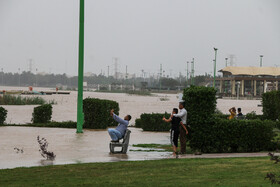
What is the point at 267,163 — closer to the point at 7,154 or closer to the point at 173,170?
the point at 173,170

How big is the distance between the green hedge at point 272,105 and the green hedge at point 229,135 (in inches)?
618

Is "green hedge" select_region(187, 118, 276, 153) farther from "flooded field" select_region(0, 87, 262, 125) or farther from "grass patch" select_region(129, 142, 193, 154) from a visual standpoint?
"flooded field" select_region(0, 87, 262, 125)

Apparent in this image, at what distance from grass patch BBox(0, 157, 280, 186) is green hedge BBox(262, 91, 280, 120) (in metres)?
19.2

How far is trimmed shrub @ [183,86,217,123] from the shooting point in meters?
15.8

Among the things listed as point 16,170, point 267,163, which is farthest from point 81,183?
point 267,163

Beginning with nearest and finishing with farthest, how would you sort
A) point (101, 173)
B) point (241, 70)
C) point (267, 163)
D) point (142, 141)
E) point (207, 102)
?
1. point (101, 173)
2. point (267, 163)
3. point (207, 102)
4. point (142, 141)
5. point (241, 70)

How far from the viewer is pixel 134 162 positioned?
12.9 meters

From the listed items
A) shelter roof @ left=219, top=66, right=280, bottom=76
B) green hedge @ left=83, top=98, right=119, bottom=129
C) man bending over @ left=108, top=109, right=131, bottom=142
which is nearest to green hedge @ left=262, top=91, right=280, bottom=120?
green hedge @ left=83, top=98, right=119, bottom=129

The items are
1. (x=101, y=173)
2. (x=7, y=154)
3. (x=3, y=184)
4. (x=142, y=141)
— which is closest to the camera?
(x=3, y=184)

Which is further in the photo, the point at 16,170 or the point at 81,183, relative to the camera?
the point at 16,170

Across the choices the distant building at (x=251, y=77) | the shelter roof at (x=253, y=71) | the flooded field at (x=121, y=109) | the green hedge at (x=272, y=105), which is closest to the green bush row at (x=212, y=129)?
the green hedge at (x=272, y=105)

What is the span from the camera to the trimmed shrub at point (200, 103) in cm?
1581

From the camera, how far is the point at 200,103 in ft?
51.8

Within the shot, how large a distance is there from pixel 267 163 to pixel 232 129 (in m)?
3.61
